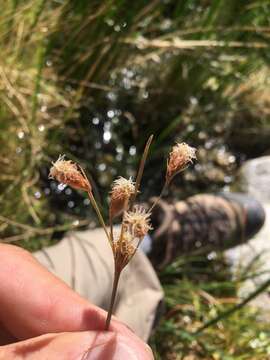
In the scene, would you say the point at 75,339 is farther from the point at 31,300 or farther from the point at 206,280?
the point at 206,280

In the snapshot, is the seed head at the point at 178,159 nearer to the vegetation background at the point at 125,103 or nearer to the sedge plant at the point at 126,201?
the sedge plant at the point at 126,201

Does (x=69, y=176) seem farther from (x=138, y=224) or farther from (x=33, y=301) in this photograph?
(x=33, y=301)

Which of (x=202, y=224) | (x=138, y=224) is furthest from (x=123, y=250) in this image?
(x=202, y=224)

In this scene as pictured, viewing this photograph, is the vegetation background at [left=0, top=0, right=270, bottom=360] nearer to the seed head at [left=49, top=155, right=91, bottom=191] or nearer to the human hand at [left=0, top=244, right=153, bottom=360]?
the human hand at [left=0, top=244, right=153, bottom=360]

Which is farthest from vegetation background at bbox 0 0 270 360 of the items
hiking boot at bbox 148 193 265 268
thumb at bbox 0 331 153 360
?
thumb at bbox 0 331 153 360

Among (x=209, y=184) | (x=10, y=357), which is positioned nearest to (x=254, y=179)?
(x=209, y=184)

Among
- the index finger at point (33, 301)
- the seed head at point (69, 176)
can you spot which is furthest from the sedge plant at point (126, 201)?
the index finger at point (33, 301)
